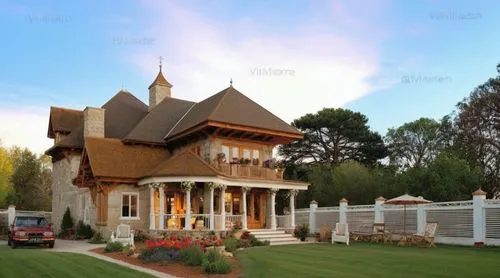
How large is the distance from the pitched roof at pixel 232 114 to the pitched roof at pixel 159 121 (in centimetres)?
82

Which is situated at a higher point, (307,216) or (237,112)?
(237,112)

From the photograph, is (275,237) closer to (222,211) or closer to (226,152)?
(222,211)

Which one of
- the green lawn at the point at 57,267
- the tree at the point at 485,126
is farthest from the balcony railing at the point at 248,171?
the tree at the point at 485,126

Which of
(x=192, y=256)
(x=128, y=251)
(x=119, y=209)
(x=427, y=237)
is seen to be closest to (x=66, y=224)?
(x=119, y=209)

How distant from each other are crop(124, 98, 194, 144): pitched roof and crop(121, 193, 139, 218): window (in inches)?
132

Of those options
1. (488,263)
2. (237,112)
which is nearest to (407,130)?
(237,112)

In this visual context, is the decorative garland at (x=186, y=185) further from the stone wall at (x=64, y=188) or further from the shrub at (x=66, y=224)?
the stone wall at (x=64, y=188)

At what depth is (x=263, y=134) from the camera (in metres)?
27.5

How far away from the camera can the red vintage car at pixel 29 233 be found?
826 inches

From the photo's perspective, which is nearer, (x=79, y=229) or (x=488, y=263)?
(x=488, y=263)

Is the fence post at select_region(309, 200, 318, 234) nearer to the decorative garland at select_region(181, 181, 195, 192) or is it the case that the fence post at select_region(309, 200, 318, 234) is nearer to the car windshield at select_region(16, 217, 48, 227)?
the decorative garland at select_region(181, 181, 195, 192)

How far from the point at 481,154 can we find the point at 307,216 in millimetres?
19750

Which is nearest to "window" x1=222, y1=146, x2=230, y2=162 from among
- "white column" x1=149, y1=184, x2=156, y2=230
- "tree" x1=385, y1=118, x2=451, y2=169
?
"white column" x1=149, y1=184, x2=156, y2=230

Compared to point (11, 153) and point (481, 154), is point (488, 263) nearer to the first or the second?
point (481, 154)
